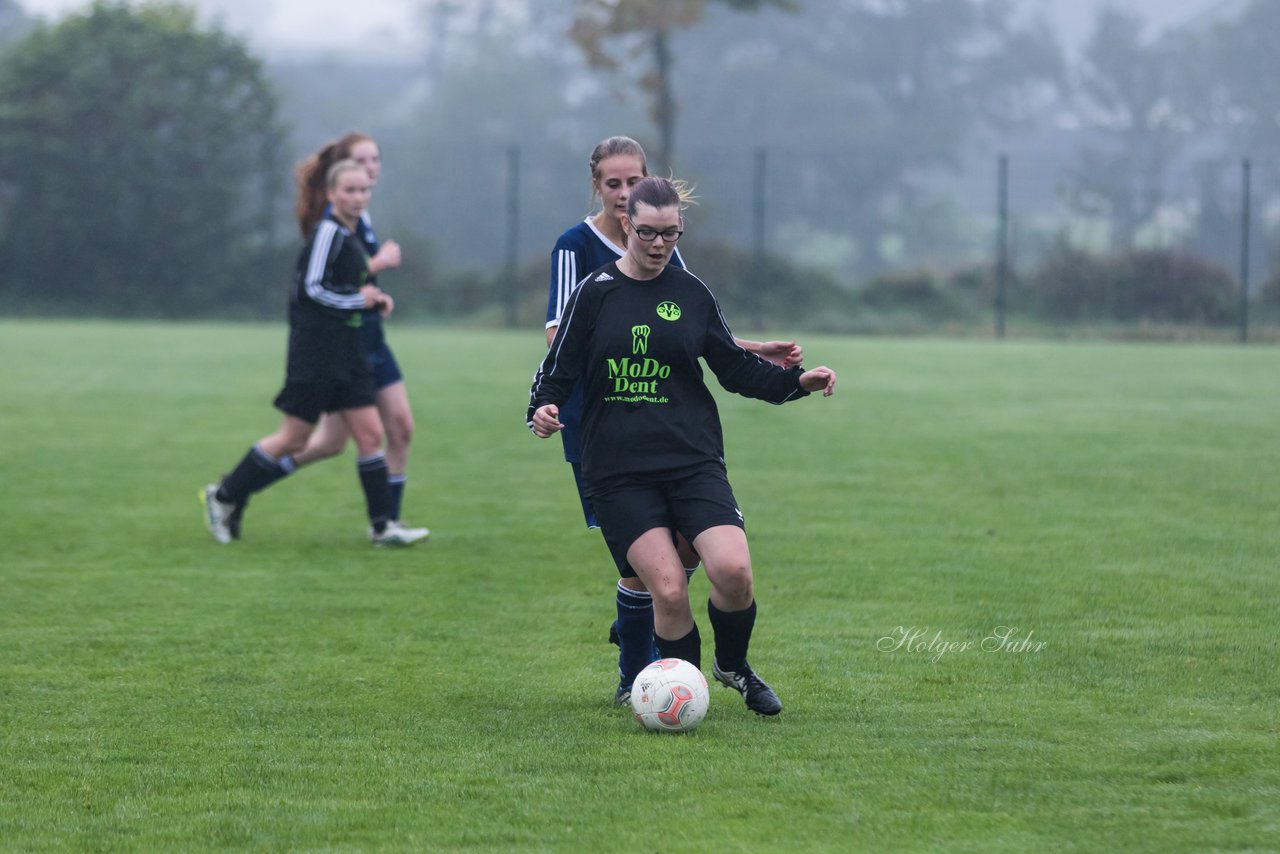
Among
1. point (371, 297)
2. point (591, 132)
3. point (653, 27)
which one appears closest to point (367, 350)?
point (371, 297)

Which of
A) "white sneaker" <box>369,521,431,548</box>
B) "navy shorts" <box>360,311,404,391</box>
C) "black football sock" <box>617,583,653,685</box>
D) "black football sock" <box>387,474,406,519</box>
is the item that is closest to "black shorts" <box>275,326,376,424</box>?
"navy shorts" <box>360,311,404,391</box>

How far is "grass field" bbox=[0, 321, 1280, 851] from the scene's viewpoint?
4.07m

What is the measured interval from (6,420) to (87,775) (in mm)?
10190

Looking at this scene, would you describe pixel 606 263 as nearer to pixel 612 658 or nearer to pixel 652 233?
pixel 652 233

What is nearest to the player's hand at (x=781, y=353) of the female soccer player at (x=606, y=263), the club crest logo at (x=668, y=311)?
the female soccer player at (x=606, y=263)

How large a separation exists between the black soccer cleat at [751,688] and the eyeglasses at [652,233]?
1279mm

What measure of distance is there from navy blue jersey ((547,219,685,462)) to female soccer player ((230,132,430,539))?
286 cm

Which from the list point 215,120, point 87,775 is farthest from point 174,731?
point 215,120

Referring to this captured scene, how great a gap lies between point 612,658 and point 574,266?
1.39 m

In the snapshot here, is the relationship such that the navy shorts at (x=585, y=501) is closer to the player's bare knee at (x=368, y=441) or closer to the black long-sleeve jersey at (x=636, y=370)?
the black long-sleeve jersey at (x=636, y=370)

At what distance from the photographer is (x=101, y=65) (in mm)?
33812

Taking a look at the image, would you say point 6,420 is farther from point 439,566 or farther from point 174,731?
point 174,731

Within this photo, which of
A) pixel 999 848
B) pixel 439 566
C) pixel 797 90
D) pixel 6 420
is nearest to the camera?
pixel 999 848

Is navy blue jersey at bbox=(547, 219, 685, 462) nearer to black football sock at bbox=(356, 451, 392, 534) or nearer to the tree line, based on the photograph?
black football sock at bbox=(356, 451, 392, 534)
